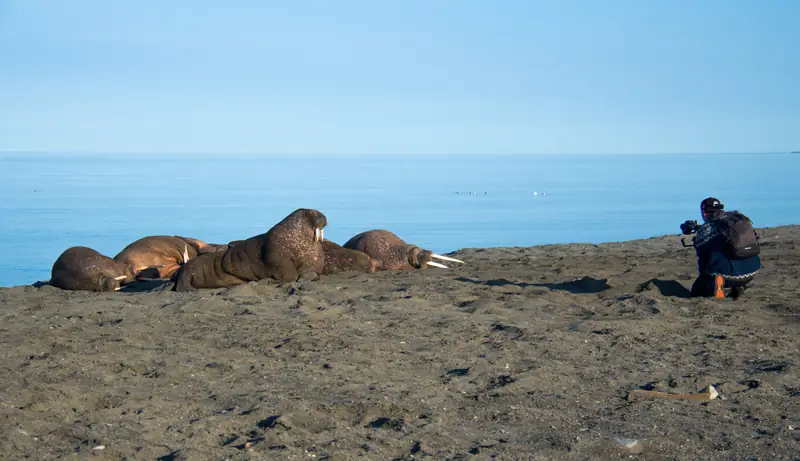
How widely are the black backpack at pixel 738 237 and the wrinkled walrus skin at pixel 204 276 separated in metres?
4.97

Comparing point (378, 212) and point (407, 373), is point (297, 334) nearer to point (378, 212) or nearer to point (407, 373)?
point (407, 373)

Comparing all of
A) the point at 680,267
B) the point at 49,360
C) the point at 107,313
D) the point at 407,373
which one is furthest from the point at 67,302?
the point at 680,267

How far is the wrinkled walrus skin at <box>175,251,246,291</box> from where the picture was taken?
9.26 meters

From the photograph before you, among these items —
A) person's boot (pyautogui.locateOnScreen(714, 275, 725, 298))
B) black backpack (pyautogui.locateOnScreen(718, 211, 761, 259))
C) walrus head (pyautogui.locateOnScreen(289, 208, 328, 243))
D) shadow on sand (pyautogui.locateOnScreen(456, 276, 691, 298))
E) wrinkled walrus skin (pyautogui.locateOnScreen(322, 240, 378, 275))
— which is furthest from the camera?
wrinkled walrus skin (pyautogui.locateOnScreen(322, 240, 378, 275))

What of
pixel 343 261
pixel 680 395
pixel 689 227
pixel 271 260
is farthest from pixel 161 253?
pixel 680 395

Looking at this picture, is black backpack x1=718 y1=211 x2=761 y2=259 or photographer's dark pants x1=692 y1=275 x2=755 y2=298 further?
photographer's dark pants x1=692 y1=275 x2=755 y2=298

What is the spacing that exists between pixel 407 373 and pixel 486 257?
23.0 feet

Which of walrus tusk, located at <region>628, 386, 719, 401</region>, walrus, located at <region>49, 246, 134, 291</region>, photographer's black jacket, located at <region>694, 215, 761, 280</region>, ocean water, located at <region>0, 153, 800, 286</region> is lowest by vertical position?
ocean water, located at <region>0, 153, 800, 286</region>

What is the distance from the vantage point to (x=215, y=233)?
2139 centimetres

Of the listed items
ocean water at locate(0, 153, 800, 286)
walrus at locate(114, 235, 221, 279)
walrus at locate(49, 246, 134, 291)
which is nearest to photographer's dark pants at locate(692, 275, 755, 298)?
walrus at locate(114, 235, 221, 279)

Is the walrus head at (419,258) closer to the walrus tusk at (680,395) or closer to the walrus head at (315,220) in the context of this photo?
the walrus head at (315,220)

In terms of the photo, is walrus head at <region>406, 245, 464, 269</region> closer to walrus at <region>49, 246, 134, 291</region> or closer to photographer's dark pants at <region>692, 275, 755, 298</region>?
walrus at <region>49, 246, 134, 291</region>

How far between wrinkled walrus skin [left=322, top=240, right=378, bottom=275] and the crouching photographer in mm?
3988

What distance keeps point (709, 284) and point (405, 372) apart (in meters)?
3.45
